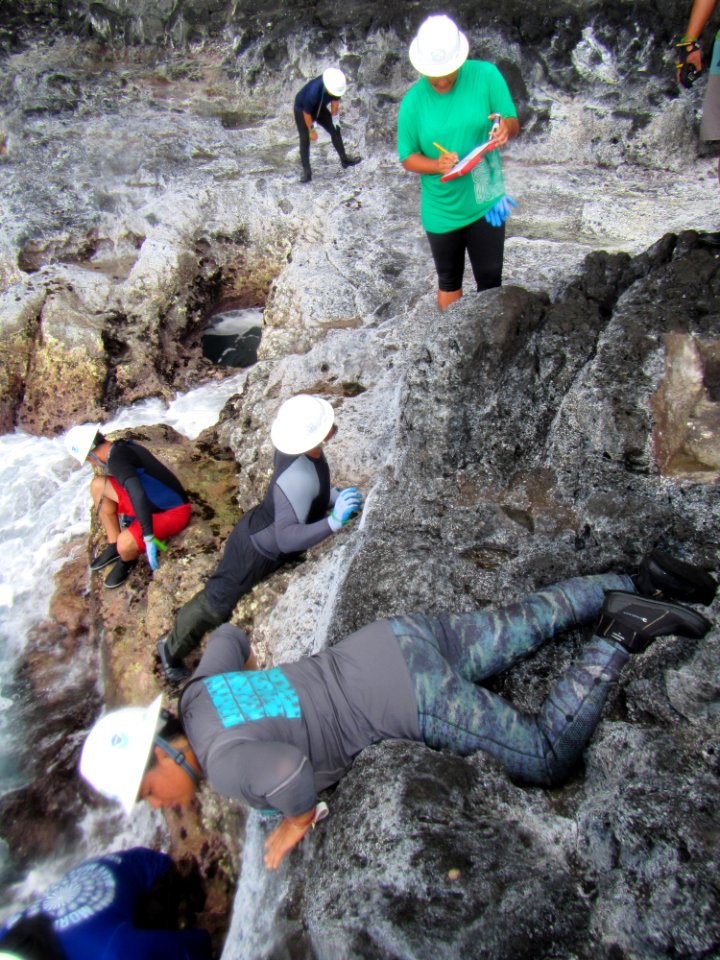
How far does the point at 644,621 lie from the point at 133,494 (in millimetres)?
3565

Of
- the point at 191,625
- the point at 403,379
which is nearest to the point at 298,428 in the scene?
the point at 403,379

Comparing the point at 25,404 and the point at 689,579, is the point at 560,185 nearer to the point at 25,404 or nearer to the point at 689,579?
the point at 689,579

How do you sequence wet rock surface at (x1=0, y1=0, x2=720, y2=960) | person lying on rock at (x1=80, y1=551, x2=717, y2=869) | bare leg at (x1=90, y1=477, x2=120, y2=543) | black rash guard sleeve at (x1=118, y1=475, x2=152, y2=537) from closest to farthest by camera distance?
wet rock surface at (x1=0, y1=0, x2=720, y2=960) → person lying on rock at (x1=80, y1=551, x2=717, y2=869) → black rash guard sleeve at (x1=118, y1=475, x2=152, y2=537) → bare leg at (x1=90, y1=477, x2=120, y2=543)

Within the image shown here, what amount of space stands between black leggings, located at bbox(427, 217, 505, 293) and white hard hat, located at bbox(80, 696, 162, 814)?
3.34 meters

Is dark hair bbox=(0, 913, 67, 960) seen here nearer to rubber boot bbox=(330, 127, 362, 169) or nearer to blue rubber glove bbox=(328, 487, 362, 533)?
blue rubber glove bbox=(328, 487, 362, 533)

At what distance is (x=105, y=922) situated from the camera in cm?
249

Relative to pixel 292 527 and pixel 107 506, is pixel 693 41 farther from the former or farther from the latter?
pixel 107 506

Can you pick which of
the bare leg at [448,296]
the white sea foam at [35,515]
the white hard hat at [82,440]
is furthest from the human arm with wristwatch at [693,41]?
the white hard hat at [82,440]

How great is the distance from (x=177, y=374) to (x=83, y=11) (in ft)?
24.0

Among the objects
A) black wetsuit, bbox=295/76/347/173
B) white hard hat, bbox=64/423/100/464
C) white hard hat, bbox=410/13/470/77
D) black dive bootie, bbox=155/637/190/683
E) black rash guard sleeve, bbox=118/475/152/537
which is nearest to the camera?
white hard hat, bbox=410/13/470/77

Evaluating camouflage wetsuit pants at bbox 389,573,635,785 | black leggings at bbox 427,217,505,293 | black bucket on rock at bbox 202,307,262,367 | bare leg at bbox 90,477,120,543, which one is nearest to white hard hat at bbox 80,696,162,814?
camouflage wetsuit pants at bbox 389,573,635,785

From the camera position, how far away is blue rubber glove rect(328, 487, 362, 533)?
144 inches

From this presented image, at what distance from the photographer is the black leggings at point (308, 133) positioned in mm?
7582

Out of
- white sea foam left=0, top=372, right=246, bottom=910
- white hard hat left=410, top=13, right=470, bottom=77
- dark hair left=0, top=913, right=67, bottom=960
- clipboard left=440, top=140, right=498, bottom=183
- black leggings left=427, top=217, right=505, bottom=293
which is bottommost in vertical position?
white sea foam left=0, top=372, right=246, bottom=910
